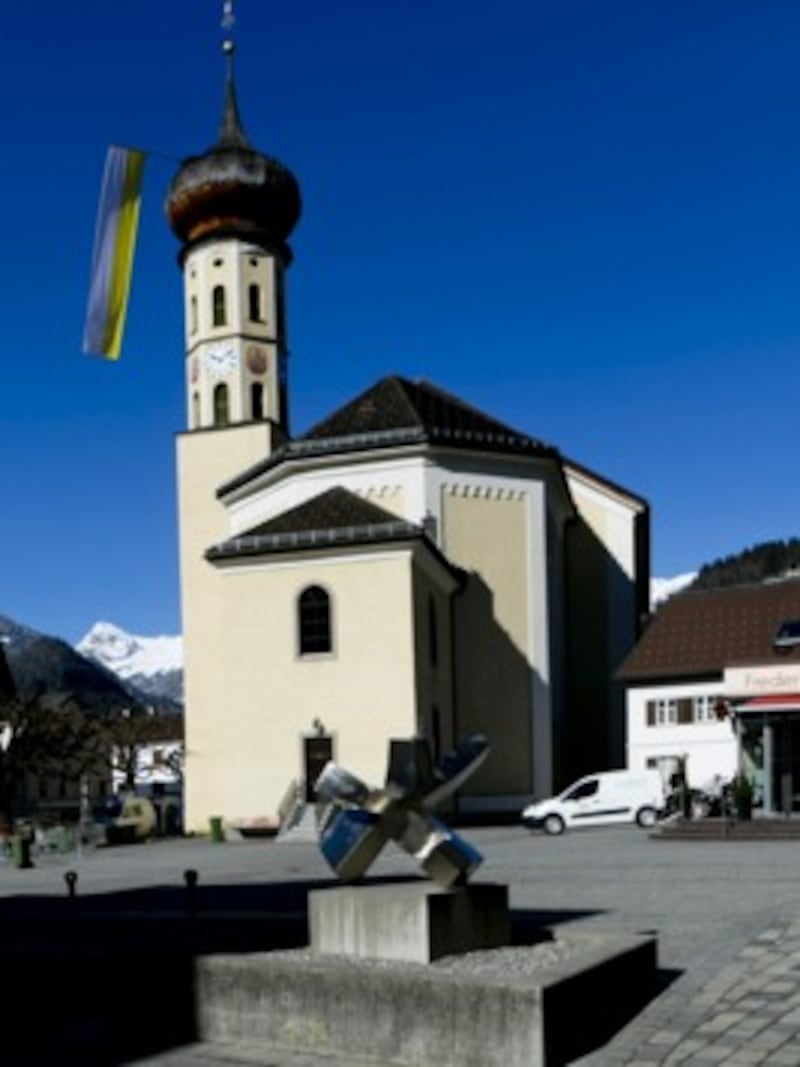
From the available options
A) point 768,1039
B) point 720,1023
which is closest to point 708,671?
point 720,1023

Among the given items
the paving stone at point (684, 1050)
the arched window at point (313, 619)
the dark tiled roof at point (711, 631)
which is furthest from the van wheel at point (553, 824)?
the paving stone at point (684, 1050)

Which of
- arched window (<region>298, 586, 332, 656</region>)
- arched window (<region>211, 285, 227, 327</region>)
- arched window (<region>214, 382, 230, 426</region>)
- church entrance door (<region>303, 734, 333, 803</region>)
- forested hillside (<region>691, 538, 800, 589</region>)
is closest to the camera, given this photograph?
church entrance door (<region>303, 734, 333, 803</region>)

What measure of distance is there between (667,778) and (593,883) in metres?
16.0

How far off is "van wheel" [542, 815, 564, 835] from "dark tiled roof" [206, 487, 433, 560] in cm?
764

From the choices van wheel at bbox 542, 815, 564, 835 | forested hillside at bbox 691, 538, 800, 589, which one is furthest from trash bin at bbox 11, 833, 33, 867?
forested hillside at bbox 691, 538, 800, 589

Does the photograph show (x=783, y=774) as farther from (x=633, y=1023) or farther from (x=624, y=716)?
(x=633, y=1023)

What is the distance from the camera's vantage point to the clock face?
45.9m

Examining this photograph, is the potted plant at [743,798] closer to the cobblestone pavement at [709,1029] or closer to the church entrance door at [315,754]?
the church entrance door at [315,754]

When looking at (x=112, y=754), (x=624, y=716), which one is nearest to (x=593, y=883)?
(x=624, y=716)

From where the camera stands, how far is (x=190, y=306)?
1859 inches

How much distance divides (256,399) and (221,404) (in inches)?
46.5

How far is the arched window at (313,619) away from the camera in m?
35.0

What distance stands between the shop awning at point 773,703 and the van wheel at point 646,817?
3.05 metres

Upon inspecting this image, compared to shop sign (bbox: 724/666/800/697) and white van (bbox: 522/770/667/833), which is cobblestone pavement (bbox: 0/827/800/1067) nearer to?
white van (bbox: 522/770/667/833)
